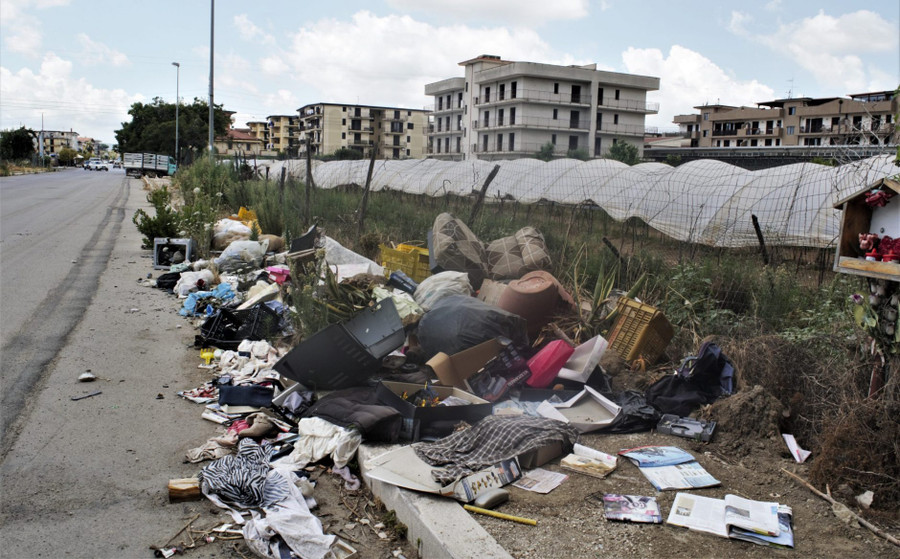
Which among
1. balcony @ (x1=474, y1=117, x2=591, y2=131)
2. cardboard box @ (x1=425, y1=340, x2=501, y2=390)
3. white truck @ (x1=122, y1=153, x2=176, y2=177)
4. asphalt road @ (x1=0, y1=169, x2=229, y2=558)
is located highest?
balcony @ (x1=474, y1=117, x2=591, y2=131)

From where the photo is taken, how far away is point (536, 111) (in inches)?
2899

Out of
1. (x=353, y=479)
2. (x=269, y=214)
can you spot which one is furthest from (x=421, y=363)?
(x=269, y=214)

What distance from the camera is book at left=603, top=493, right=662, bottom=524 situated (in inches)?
133

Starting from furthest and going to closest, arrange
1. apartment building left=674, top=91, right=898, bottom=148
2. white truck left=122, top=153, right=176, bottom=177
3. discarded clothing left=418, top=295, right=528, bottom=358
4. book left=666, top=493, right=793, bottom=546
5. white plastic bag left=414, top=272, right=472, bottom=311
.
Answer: apartment building left=674, top=91, right=898, bottom=148 < white truck left=122, top=153, right=176, bottom=177 < white plastic bag left=414, top=272, right=472, bottom=311 < discarded clothing left=418, top=295, right=528, bottom=358 < book left=666, top=493, right=793, bottom=546

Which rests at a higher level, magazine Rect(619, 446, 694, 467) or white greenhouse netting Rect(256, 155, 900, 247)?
white greenhouse netting Rect(256, 155, 900, 247)

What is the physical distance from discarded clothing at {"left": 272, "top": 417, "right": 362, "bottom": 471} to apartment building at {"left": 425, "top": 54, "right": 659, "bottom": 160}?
68.2 metres

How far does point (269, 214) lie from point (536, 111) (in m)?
63.9

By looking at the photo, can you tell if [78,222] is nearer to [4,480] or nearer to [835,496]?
[4,480]

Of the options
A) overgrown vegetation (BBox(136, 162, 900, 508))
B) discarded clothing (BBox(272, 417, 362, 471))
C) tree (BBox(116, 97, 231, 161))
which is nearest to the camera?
overgrown vegetation (BBox(136, 162, 900, 508))

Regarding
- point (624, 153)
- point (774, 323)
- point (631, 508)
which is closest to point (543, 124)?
point (624, 153)

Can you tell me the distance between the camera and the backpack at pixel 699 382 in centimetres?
481

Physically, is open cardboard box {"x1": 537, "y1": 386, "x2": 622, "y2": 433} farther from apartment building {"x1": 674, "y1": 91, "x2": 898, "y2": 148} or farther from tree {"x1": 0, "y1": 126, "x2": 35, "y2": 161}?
tree {"x1": 0, "y1": 126, "x2": 35, "y2": 161}

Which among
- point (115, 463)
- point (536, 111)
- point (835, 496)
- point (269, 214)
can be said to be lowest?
point (115, 463)

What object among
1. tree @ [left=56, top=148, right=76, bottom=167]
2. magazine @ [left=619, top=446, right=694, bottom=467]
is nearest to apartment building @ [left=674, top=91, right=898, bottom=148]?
magazine @ [left=619, top=446, right=694, bottom=467]
